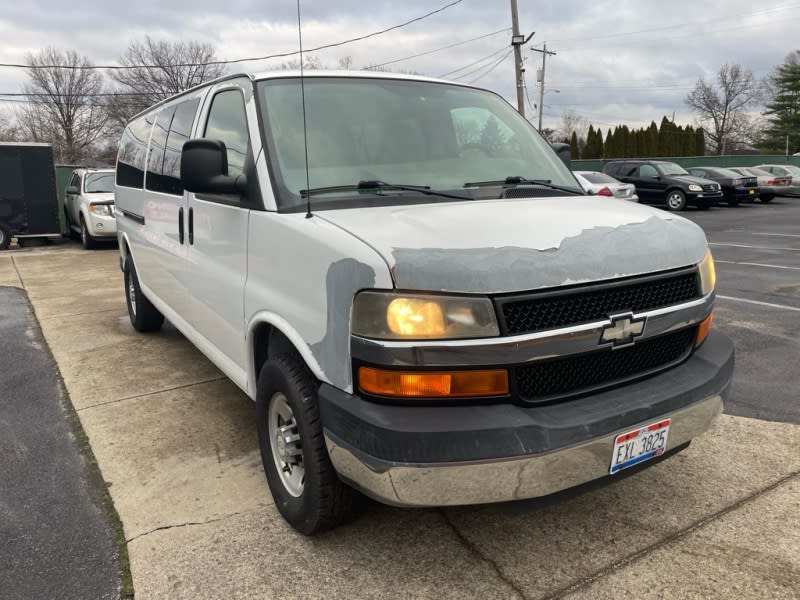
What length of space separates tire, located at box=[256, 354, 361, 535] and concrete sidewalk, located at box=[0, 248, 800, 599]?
0.16 m

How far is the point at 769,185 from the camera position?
1008 inches

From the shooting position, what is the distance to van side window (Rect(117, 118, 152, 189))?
16.5 ft

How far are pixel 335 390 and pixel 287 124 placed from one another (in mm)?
1370

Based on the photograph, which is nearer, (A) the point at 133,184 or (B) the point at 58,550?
(B) the point at 58,550

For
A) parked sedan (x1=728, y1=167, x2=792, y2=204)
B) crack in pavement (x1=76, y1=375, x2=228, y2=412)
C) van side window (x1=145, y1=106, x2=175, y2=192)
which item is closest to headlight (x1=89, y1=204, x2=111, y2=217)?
van side window (x1=145, y1=106, x2=175, y2=192)

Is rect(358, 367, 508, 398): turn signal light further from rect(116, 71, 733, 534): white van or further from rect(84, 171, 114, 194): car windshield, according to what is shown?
rect(84, 171, 114, 194): car windshield

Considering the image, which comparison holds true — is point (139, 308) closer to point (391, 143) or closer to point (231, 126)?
point (231, 126)

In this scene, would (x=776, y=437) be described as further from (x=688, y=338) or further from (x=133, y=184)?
(x=133, y=184)

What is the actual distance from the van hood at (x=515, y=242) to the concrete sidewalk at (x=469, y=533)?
2.72 feet

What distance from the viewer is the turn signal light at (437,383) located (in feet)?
6.89

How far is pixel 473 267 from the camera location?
209 centimetres

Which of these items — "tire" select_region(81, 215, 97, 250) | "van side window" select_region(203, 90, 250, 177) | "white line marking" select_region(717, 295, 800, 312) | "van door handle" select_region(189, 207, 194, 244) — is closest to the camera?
"van side window" select_region(203, 90, 250, 177)

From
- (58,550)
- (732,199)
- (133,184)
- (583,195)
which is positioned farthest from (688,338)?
(732,199)

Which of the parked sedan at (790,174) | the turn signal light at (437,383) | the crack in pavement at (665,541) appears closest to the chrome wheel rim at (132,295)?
the turn signal light at (437,383)
